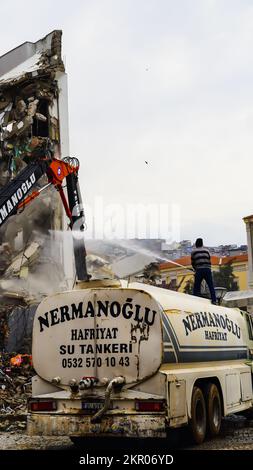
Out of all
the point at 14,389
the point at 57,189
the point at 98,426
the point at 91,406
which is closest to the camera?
the point at 98,426

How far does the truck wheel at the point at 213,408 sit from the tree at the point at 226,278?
4454 centimetres

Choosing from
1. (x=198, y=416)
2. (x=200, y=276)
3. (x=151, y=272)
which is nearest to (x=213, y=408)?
(x=198, y=416)

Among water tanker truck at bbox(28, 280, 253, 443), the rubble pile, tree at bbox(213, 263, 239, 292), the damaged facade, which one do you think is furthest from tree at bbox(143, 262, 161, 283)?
tree at bbox(213, 263, 239, 292)

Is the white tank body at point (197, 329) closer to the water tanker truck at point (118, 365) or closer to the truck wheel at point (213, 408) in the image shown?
the water tanker truck at point (118, 365)

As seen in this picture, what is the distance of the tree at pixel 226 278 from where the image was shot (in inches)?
2229

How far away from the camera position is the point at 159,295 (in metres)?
10.3

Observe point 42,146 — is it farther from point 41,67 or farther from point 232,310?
point 232,310

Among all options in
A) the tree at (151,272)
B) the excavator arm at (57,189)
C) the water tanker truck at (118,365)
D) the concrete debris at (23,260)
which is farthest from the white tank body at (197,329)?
the concrete debris at (23,260)

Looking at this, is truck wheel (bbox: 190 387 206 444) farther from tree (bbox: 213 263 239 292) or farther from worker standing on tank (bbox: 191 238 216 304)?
tree (bbox: 213 263 239 292)

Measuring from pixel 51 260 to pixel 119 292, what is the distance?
600 inches

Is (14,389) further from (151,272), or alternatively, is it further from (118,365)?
(151,272)

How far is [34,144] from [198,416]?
55.2ft

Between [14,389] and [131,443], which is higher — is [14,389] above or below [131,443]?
above

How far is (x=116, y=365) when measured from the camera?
9930 mm
